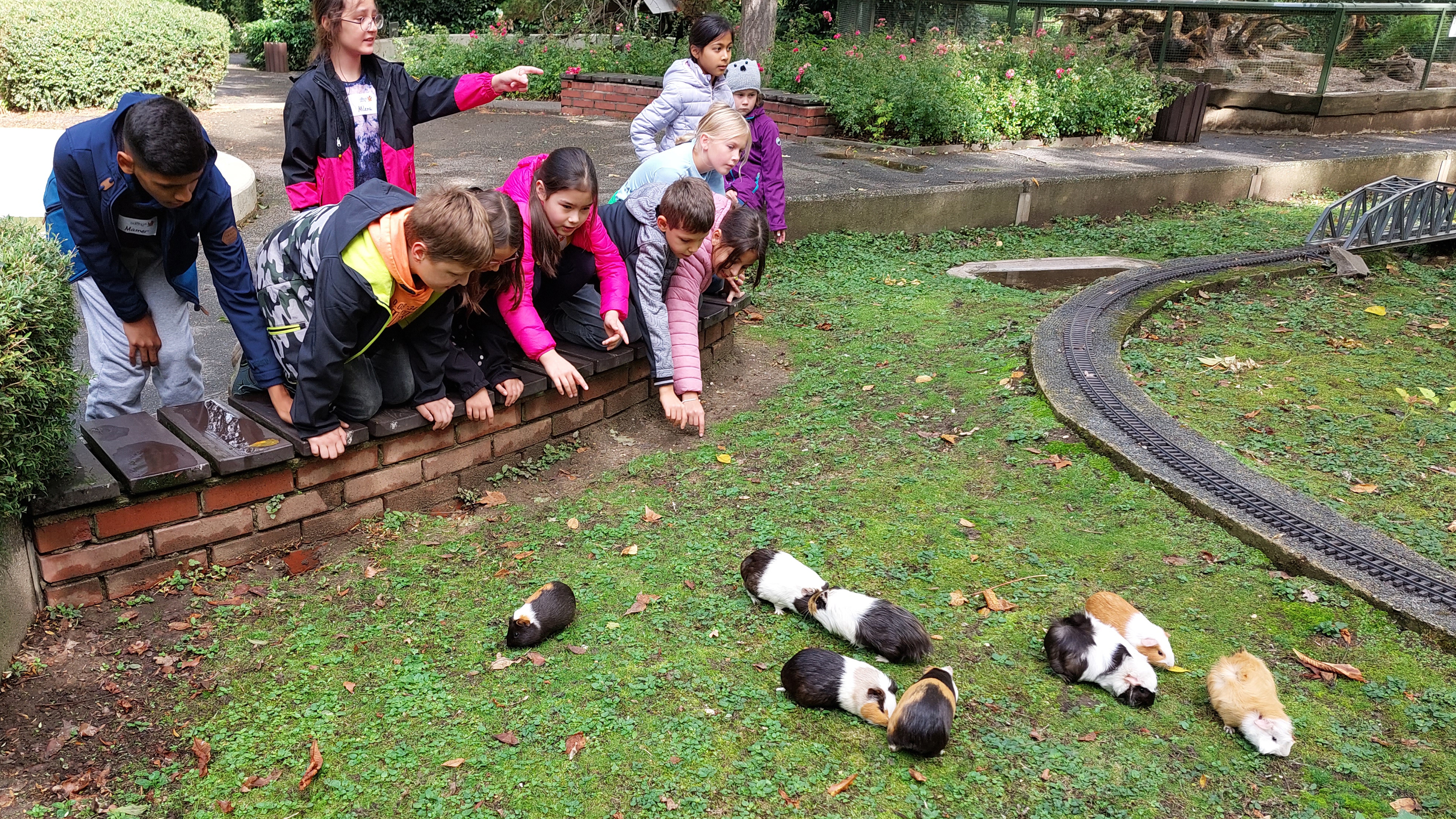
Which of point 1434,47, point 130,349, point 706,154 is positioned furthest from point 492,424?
point 1434,47

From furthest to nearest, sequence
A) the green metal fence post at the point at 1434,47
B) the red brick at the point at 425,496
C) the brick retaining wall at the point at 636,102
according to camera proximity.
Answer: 1. the green metal fence post at the point at 1434,47
2. the brick retaining wall at the point at 636,102
3. the red brick at the point at 425,496

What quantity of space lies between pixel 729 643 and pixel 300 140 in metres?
2.64

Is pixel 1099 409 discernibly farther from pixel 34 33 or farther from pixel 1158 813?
pixel 34 33

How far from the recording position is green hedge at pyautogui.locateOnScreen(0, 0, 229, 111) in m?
11.7

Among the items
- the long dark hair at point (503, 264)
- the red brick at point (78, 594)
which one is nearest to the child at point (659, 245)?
the long dark hair at point (503, 264)

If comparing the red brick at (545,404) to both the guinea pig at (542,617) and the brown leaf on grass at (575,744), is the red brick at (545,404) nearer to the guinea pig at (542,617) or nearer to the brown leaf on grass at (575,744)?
the guinea pig at (542,617)

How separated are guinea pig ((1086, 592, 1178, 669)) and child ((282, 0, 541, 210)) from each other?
2.87 metres

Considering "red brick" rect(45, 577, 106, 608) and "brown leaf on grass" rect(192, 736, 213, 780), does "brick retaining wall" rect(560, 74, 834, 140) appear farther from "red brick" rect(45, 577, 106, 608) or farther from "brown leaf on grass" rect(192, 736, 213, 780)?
"brown leaf on grass" rect(192, 736, 213, 780)

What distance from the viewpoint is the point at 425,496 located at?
3734 millimetres

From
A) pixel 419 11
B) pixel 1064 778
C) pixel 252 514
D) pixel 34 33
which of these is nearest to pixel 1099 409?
pixel 1064 778

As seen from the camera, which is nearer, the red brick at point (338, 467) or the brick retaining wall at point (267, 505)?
the brick retaining wall at point (267, 505)

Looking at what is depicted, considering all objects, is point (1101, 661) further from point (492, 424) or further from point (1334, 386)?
point (1334, 386)

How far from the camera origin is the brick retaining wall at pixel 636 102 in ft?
36.9

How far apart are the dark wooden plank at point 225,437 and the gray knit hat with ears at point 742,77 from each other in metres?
3.54
